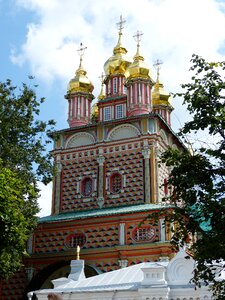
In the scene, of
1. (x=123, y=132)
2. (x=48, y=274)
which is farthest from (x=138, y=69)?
(x=48, y=274)

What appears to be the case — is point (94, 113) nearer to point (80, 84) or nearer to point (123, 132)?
point (80, 84)

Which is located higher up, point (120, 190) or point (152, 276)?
point (120, 190)

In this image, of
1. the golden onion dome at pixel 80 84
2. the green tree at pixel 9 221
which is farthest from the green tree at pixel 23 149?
the golden onion dome at pixel 80 84

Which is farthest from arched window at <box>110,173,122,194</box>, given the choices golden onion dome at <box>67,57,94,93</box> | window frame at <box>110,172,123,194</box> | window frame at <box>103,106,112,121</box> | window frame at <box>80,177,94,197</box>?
golden onion dome at <box>67,57,94,93</box>

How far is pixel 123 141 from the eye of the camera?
21.3 meters

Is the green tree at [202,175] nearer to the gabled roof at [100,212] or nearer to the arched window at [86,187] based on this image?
the gabled roof at [100,212]

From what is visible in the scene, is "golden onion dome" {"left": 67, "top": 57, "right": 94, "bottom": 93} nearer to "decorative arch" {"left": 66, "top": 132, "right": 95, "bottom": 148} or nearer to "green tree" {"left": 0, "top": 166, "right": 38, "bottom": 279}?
"decorative arch" {"left": 66, "top": 132, "right": 95, "bottom": 148}

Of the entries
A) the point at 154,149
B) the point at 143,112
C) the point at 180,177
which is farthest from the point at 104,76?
the point at 180,177

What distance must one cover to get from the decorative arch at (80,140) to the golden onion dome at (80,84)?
8.56 feet

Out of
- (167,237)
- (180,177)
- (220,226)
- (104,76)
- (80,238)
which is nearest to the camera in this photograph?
(220,226)

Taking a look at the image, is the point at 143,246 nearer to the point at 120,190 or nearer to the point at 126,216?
the point at 126,216

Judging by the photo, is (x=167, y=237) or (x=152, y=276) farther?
(x=167, y=237)

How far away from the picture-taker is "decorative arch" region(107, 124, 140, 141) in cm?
2123

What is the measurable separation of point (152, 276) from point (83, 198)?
10156mm
